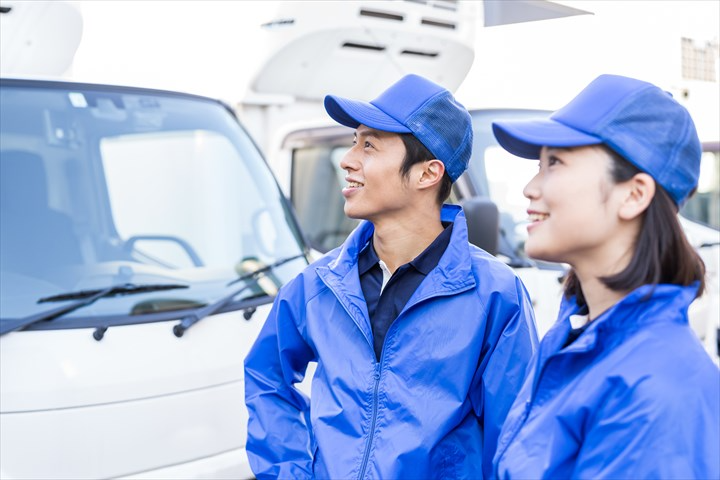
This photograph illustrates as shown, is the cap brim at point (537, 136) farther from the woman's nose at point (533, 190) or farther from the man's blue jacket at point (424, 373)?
the man's blue jacket at point (424, 373)

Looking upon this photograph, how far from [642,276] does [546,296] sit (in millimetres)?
3146

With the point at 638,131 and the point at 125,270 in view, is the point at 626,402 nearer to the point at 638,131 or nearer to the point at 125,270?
the point at 638,131

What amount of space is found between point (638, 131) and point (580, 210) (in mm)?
171

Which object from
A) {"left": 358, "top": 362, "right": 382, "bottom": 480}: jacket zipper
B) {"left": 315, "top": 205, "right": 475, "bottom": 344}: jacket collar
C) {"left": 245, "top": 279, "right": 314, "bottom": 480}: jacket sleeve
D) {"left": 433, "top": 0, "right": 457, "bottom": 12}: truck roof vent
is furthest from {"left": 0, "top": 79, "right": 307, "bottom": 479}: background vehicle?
{"left": 433, "top": 0, "right": 457, "bottom": 12}: truck roof vent

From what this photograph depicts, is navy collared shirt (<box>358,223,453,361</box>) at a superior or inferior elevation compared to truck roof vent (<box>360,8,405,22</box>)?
inferior

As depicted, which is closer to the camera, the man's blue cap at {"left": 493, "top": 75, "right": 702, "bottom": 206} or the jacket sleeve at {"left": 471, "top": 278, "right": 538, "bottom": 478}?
the man's blue cap at {"left": 493, "top": 75, "right": 702, "bottom": 206}

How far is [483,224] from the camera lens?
360cm

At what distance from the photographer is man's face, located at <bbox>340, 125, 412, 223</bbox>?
230 cm

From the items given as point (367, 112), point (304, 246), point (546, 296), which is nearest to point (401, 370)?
point (367, 112)

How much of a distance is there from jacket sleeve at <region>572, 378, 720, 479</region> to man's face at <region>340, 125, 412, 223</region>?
3.45 ft

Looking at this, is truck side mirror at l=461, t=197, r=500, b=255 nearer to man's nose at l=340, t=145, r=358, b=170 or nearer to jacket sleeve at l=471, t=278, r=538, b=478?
man's nose at l=340, t=145, r=358, b=170

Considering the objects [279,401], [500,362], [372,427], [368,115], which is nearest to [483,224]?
[368,115]

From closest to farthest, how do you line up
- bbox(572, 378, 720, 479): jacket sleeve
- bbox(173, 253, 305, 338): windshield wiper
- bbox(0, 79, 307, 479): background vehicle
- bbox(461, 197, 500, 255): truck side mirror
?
bbox(572, 378, 720, 479): jacket sleeve, bbox(0, 79, 307, 479): background vehicle, bbox(173, 253, 305, 338): windshield wiper, bbox(461, 197, 500, 255): truck side mirror

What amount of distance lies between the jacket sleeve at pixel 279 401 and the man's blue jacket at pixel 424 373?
27 millimetres
